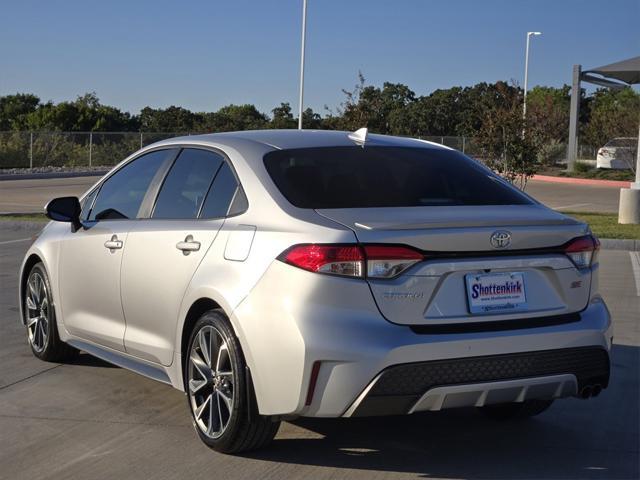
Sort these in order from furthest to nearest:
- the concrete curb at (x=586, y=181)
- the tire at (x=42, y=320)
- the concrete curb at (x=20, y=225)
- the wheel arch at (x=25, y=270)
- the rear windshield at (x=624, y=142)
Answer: the rear windshield at (x=624, y=142), the concrete curb at (x=586, y=181), the concrete curb at (x=20, y=225), the wheel arch at (x=25, y=270), the tire at (x=42, y=320)

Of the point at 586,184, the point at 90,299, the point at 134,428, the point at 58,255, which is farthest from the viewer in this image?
the point at 586,184

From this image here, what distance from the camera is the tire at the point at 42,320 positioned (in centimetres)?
708

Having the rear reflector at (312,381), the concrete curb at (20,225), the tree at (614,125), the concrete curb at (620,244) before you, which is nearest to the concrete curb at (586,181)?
the tree at (614,125)

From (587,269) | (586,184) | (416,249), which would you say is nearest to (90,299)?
(416,249)

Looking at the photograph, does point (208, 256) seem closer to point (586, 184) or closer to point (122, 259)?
point (122, 259)

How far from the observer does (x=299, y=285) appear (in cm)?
456

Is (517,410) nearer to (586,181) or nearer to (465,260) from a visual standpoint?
(465,260)

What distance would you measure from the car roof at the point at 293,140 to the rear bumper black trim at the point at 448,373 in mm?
1581

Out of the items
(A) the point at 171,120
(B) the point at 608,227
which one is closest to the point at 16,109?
(A) the point at 171,120

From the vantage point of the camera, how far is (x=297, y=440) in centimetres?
541

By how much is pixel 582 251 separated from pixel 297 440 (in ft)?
5.72

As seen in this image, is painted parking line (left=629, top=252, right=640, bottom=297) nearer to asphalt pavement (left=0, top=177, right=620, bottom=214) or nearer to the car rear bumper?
the car rear bumper

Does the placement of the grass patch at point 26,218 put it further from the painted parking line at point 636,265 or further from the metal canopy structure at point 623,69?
the metal canopy structure at point 623,69

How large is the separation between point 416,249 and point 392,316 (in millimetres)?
315
